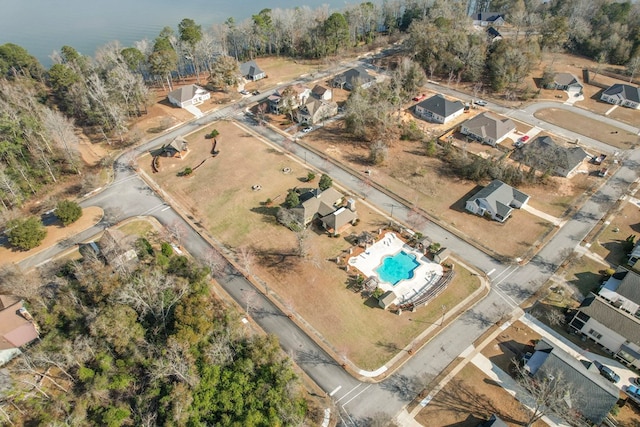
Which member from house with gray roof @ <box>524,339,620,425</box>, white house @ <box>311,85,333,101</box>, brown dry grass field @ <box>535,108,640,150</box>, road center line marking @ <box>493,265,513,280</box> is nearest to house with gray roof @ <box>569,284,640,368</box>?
house with gray roof @ <box>524,339,620,425</box>

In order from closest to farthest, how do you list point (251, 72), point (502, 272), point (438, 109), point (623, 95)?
point (502, 272) < point (438, 109) < point (623, 95) < point (251, 72)

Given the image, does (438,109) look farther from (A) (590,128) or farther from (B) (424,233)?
(B) (424,233)

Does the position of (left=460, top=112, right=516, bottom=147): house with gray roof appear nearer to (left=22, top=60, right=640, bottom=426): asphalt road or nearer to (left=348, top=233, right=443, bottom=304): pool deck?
(left=22, top=60, right=640, bottom=426): asphalt road

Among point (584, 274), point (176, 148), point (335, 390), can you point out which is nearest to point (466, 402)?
point (335, 390)

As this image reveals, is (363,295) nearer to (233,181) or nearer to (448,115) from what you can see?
(233,181)

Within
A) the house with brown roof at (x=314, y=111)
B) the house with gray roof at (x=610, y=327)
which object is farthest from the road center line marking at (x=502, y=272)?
the house with brown roof at (x=314, y=111)
